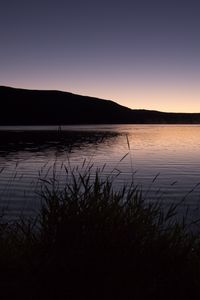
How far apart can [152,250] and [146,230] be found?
32 cm

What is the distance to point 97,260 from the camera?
18.1 ft

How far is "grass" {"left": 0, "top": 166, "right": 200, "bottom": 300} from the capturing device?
5.27 meters

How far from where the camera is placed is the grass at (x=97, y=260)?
208 inches

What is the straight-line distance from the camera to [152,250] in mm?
5773

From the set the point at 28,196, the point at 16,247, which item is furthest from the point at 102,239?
the point at 28,196

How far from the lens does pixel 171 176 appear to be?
36.4m

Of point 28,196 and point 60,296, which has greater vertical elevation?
point 60,296

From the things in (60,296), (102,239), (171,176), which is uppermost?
(102,239)

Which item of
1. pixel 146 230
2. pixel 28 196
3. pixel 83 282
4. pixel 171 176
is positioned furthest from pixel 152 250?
pixel 171 176

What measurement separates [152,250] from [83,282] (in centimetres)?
106

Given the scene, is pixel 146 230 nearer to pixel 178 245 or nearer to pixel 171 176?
pixel 178 245

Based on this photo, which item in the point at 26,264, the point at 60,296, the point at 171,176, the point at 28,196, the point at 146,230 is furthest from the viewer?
the point at 171,176

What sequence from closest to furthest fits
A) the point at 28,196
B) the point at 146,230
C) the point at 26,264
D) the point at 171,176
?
the point at 26,264
the point at 146,230
the point at 28,196
the point at 171,176

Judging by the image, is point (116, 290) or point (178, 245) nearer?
point (116, 290)
